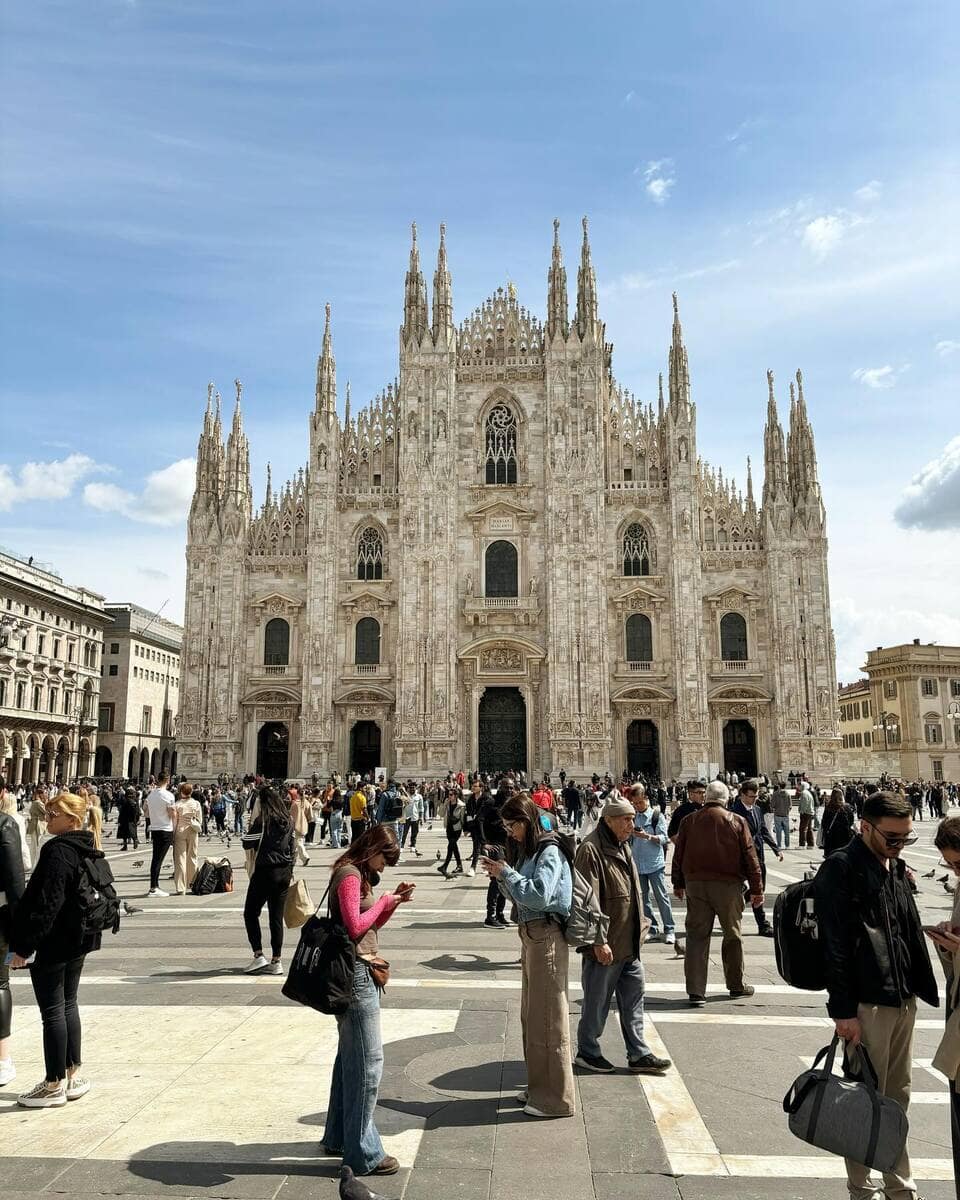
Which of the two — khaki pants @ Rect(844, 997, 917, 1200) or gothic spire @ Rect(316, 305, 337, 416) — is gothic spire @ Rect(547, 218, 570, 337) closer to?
gothic spire @ Rect(316, 305, 337, 416)

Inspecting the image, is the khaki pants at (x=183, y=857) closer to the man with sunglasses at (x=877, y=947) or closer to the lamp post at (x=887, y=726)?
the man with sunglasses at (x=877, y=947)

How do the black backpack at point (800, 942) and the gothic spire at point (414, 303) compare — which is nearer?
the black backpack at point (800, 942)

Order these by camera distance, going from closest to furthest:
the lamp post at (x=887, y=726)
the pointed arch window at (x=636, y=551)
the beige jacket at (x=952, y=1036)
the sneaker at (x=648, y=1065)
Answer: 1. the beige jacket at (x=952, y=1036)
2. the sneaker at (x=648, y=1065)
3. the pointed arch window at (x=636, y=551)
4. the lamp post at (x=887, y=726)

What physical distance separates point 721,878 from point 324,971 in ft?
14.8

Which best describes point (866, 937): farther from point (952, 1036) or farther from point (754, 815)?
point (754, 815)

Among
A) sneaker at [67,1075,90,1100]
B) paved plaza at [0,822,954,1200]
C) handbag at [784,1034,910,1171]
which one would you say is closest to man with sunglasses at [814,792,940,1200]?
handbag at [784,1034,910,1171]

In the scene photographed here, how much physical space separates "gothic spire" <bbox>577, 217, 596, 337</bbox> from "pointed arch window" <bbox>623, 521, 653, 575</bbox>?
8.93m

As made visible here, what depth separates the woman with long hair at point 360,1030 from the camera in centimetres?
446

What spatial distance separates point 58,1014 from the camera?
5453 millimetres

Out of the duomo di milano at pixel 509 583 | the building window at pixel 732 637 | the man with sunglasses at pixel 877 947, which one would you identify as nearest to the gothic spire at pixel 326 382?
the duomo di milano at pixel 509 583

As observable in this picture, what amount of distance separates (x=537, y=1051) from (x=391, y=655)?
120 ft

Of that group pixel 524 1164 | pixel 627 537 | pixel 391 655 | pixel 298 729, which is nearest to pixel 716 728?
pixel 627 537

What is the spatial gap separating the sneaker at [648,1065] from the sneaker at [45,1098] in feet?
11.1

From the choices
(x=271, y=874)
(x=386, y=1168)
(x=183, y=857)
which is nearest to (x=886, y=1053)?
(x=386, y=1168)
